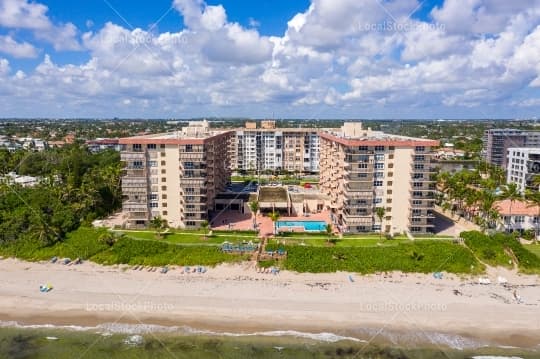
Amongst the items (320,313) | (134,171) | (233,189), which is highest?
(134,171)

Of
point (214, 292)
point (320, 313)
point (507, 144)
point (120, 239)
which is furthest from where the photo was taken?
point (507, 144)

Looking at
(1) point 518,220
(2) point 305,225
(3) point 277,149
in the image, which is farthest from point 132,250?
A: (3) point 277,149

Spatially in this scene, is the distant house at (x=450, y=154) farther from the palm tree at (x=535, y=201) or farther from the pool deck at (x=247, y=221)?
the pool deck at (x=247, y=221)

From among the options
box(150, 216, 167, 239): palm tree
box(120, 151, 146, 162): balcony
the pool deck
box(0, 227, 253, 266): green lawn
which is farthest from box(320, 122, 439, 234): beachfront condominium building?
box(120, 151, 146, 162): balcony

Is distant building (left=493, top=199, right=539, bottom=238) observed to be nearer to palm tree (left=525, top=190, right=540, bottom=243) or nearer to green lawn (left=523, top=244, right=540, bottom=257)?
palm tree (left=525, top=190, right=540, bottom=243)

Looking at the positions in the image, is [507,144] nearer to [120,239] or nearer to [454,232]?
[454,232]

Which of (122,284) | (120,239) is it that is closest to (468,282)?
(122,284)

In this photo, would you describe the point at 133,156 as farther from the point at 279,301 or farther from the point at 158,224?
the point at 279,301
